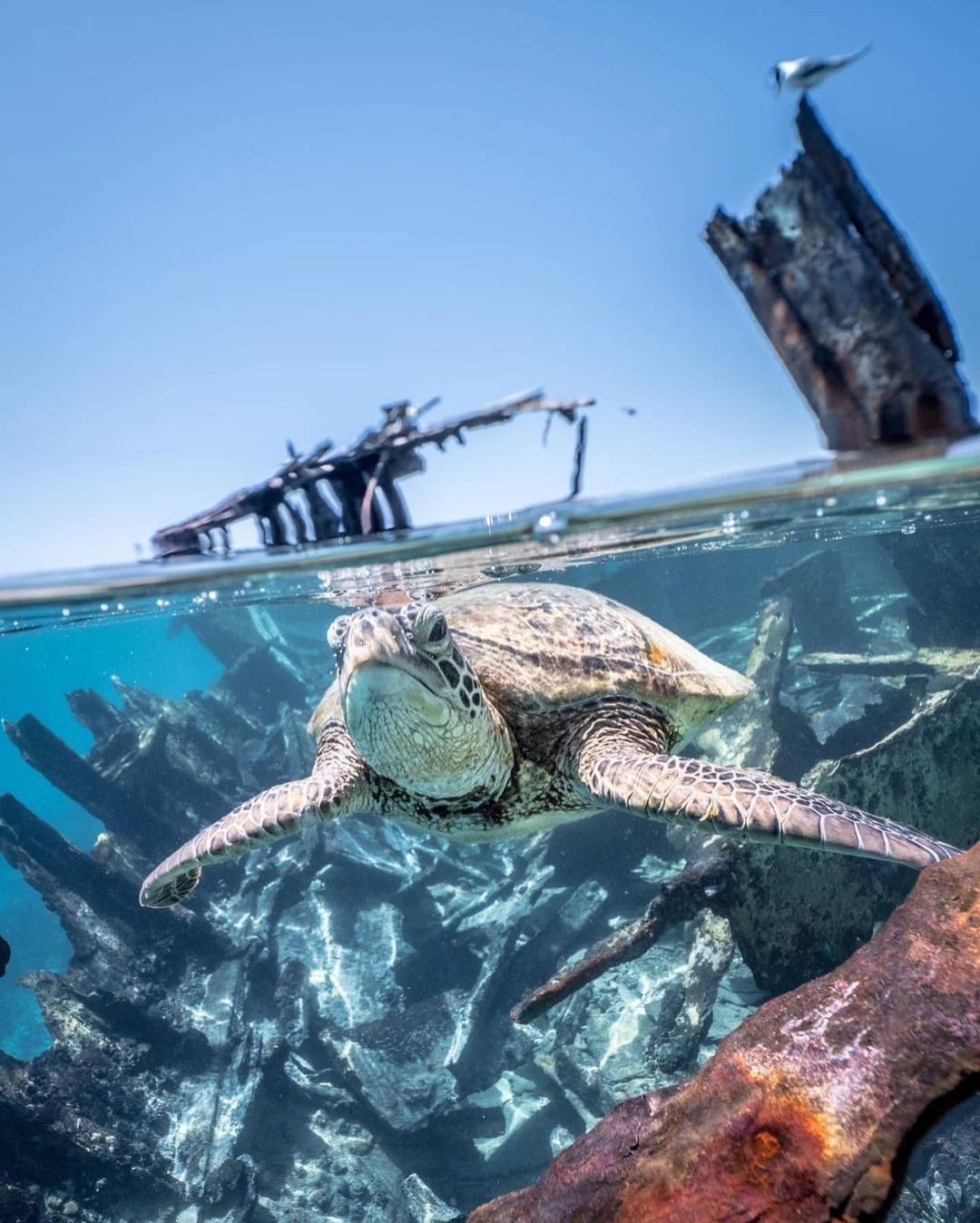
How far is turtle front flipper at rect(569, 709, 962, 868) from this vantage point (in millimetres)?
3602

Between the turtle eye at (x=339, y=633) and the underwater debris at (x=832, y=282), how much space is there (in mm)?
2754

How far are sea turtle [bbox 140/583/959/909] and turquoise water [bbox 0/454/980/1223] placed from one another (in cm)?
200

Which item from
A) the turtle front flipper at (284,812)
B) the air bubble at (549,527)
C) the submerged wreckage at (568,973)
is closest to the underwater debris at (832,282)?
the submerged wreckage at (568,973)

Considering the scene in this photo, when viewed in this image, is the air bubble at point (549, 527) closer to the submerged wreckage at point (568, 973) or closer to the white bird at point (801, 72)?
the submerged wreckage at point (568, 973)

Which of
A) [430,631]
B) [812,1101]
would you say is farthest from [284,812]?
[812,1101]

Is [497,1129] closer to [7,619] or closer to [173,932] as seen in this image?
[173,932]

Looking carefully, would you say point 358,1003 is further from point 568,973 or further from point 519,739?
point 519,739

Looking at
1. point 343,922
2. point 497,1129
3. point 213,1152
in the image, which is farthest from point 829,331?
point 343,922

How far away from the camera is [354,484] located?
614 centimetres

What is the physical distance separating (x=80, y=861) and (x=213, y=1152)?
469 cm

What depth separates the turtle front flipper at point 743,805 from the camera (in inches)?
142

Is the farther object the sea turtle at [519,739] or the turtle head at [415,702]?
the sea turtle at [519,739]

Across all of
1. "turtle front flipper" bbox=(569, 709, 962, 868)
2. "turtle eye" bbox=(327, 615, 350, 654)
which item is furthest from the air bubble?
"turtle eye" bbox=(327, 615, 350, 654)

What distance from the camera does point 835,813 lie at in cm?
385
